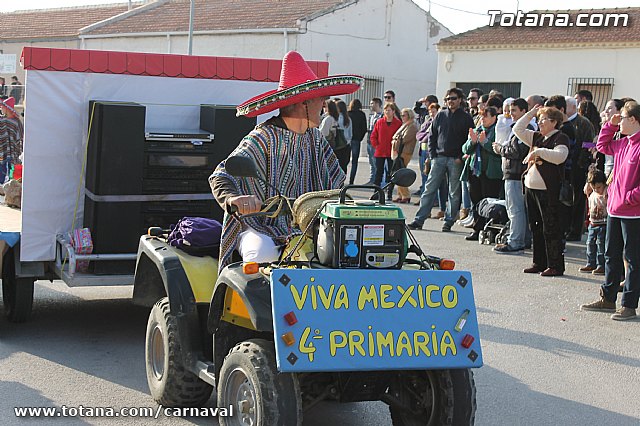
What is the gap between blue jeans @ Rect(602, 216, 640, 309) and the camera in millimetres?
8266

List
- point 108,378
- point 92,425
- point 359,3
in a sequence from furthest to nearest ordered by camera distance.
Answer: point 359,3 → point 108,378 → point 92,425

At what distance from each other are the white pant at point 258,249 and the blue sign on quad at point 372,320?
0.72 metres

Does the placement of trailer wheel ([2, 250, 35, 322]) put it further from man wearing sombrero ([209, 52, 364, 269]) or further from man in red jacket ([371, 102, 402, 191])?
man in red jacket ([371, 102, 402, 191])

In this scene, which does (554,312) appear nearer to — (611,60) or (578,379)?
(578,379)

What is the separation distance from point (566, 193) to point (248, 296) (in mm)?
6389

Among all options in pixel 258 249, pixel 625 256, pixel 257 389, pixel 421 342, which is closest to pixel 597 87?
pixel 625 256

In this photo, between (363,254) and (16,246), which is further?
(16,246)

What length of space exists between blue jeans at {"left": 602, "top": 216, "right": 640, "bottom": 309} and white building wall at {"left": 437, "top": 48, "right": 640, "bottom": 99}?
2084 cm

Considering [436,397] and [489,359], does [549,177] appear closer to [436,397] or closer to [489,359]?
[489,359]

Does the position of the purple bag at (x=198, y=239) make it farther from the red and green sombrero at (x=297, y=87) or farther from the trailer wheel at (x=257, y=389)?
the trailer wheel at (x=257, y=389)

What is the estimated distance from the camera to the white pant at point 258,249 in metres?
5.04

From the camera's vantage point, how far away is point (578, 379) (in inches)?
264

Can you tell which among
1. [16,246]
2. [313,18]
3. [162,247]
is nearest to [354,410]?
[162,247]

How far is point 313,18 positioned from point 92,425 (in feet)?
101
